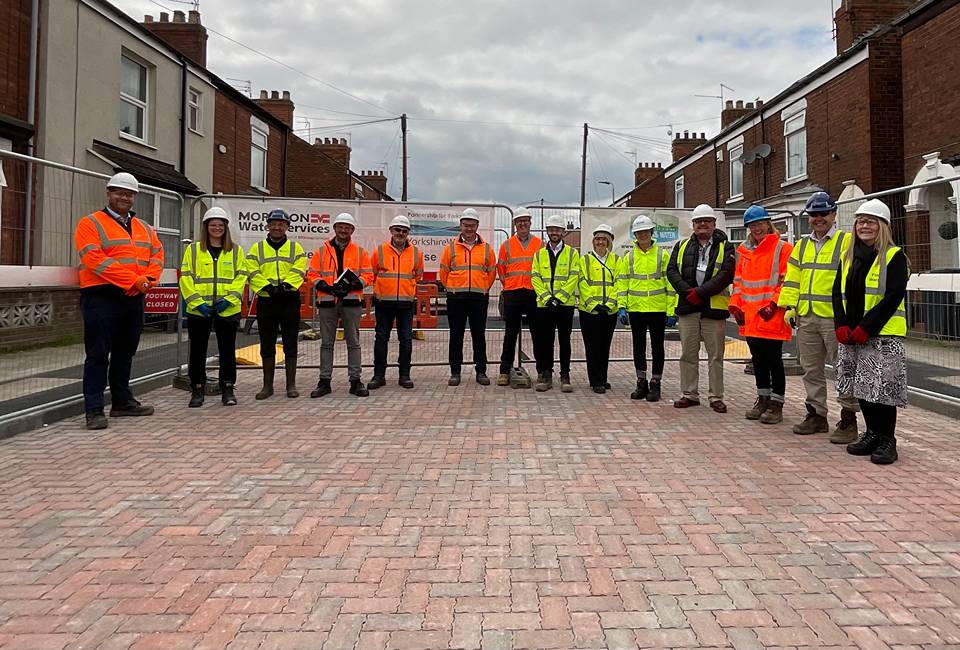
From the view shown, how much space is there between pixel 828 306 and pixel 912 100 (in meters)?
10.6

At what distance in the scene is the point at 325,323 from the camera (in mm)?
7066

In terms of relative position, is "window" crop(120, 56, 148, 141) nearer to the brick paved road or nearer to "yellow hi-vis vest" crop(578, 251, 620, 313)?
the brick paved road

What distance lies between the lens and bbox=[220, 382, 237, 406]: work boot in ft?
21.1

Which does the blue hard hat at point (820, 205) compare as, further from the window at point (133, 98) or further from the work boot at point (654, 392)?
the window at point (133, 98)

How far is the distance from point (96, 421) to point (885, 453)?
628 centimetres

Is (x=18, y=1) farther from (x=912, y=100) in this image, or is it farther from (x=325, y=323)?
(x=912, y=100)

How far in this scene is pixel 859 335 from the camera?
448cm

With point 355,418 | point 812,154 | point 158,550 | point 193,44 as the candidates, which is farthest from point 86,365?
point 812,154

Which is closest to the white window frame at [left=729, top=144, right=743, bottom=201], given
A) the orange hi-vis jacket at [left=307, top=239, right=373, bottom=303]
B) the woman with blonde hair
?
the woman with blonde hair

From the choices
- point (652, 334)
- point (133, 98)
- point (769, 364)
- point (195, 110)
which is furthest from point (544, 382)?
point (195, 110)

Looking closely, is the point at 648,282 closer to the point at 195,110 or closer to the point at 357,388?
the point at 357,388

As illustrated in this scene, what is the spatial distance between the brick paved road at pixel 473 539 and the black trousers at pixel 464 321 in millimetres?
2443

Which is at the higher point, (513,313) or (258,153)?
(258,153)

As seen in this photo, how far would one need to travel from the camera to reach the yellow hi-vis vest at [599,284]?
278 inches
